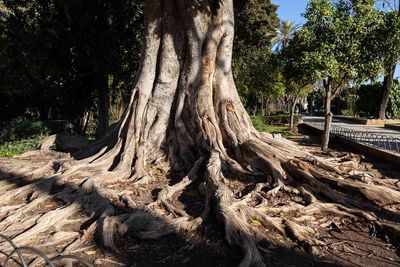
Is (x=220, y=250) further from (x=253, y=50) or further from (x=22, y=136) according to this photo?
(x=253, y=50)

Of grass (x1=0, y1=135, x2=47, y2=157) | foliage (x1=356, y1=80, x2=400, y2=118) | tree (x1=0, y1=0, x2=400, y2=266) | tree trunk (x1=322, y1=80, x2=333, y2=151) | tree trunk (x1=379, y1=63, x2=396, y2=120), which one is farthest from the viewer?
foliage (x1=356, y1=80, x2=400, y2=118)

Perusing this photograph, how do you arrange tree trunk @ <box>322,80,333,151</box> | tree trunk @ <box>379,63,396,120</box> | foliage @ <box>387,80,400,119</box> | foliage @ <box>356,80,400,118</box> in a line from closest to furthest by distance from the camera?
tree trunk @ <box>322,80,333,151</box> → tree trunk @ <box>379,63,396,120</box> → foliage @ <box>387,80,400,119</box> → foliage @ <box>356,80,400,118</box>

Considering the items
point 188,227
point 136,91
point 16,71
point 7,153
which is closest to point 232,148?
point 136,91

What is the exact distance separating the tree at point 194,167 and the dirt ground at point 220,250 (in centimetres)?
13

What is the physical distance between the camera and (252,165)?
752 centimetres

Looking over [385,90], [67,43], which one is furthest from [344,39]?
[385,90]

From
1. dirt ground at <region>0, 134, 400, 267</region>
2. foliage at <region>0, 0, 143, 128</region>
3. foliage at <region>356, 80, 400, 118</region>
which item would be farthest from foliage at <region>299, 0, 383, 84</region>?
foliage at <region>356, 80, 400, 118</region>

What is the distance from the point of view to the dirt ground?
15.0ft

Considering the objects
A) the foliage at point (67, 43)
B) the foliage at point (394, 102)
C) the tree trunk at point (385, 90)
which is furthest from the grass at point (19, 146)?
the foliage at point (394, 102)

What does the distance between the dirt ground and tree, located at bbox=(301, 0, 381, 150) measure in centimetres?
692

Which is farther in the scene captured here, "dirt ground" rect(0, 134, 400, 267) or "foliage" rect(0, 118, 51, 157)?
"foliage" rect(0, 118, 51, 157)

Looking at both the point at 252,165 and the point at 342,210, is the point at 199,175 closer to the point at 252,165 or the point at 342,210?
the point at 252,165

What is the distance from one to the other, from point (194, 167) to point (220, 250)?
2618 millimetres

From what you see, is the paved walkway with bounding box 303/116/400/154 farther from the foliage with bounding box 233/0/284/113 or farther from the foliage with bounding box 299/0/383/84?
the foliage with bounding box 233/0/284/113
